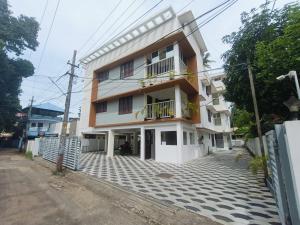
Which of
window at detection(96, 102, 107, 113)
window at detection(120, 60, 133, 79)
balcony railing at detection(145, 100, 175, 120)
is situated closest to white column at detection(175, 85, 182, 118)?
balcony railing at detection(145, 100, 175, 120)

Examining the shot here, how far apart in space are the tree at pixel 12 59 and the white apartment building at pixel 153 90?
526 inches

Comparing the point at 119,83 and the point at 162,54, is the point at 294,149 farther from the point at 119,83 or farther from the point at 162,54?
the point at 119,83

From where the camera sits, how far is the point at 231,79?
10.4 metres

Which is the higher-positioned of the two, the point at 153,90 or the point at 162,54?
the point at 162,54

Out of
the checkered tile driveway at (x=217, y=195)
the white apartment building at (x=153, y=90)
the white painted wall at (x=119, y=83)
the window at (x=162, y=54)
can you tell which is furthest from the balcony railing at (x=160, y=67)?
the checkered tile driveway at (x=217, y=195)

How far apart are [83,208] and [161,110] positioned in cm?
850

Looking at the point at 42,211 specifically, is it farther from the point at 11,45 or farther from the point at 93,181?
the point at 11,45

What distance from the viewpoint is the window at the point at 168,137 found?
11359mm

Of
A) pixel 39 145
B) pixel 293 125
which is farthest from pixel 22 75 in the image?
pixel 293 125

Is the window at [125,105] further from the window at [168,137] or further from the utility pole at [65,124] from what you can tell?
the utility pole at [65,124]

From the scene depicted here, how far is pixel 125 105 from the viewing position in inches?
563

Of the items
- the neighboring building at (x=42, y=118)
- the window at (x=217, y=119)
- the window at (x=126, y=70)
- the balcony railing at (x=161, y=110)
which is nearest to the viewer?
the balcony railing at (x=161, y=110)

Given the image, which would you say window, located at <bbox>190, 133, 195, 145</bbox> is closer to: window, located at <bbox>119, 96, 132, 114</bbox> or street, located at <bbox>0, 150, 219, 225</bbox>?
window, located at <bbox>119, 96, 132, 114</bbox>

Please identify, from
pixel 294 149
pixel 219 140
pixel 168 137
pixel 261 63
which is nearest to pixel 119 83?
pixel 168 137
